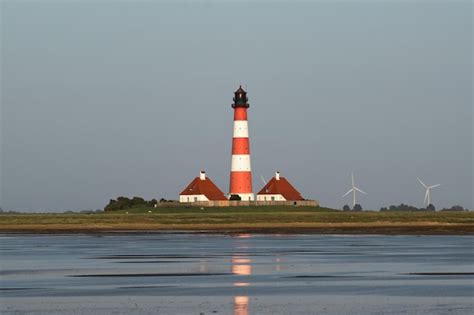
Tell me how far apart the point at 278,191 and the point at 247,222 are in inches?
830

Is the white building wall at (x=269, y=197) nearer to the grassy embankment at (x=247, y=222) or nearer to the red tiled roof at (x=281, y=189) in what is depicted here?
the red tiled roof at (x=281, y=189)

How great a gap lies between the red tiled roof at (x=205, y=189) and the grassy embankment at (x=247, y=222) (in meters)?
3.04

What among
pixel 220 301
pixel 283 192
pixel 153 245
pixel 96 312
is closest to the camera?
pixel 96 312

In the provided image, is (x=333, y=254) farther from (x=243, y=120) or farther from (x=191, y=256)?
(x=243, y=120)

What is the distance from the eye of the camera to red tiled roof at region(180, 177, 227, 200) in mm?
114688

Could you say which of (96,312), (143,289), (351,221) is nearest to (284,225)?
A: (351,221)

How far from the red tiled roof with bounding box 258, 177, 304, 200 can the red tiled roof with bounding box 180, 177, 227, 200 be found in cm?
485

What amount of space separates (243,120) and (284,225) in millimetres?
20635

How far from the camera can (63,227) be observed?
95.6 meters

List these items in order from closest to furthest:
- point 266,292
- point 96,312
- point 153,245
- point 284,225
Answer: point 96,312 → point 266,292 → point 153,245 → point 284,225

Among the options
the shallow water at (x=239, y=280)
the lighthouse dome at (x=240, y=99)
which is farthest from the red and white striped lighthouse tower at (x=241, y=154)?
the shallow water at (x=239, y=280)

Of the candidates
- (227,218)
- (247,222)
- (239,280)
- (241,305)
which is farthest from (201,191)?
(241,305)

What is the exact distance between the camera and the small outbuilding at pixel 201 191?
115m

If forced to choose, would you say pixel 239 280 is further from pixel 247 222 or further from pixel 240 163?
pixel 240 163
